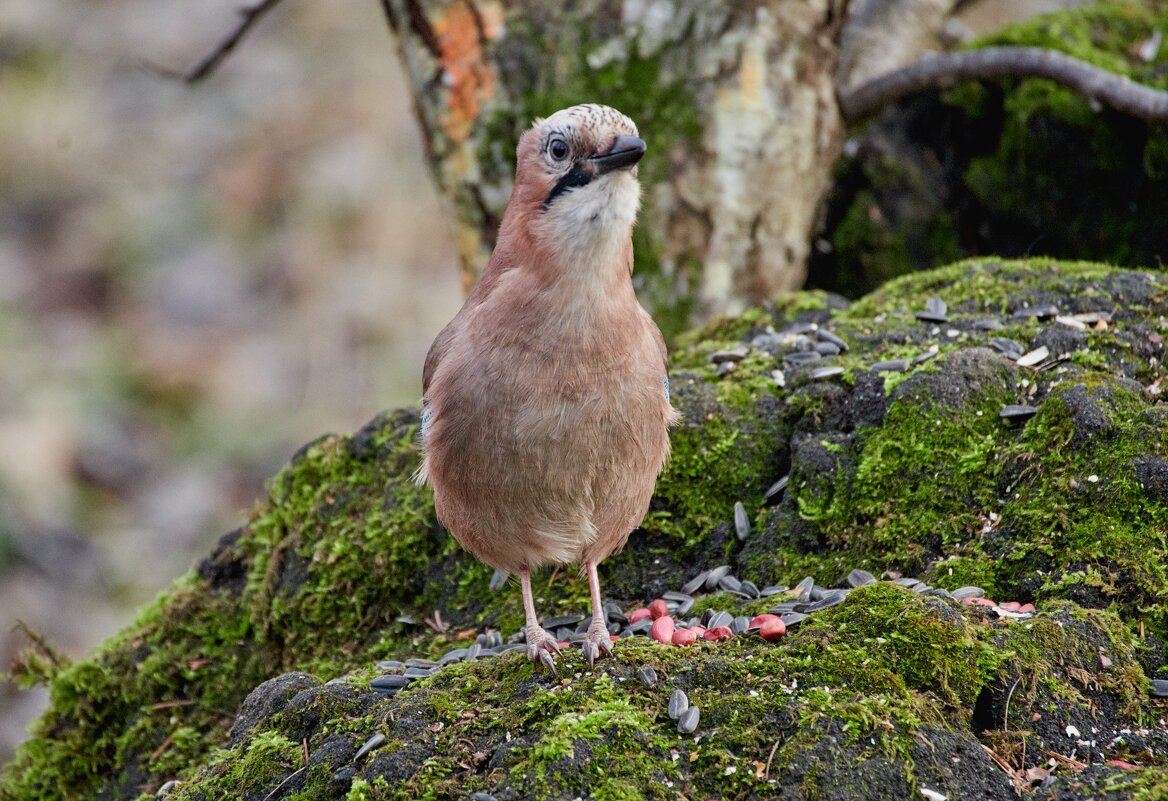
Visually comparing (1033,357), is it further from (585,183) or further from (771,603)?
(585,183)

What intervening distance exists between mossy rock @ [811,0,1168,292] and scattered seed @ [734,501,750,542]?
10.6ft

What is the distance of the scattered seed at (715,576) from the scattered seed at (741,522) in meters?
0.15

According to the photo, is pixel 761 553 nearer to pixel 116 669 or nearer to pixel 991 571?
pixel 991 571

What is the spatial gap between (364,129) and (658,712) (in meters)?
10.2

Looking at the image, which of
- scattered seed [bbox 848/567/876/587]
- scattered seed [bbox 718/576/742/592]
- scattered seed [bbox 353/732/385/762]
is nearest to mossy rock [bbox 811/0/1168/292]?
scattered seed [bbox 848/567/876/587]

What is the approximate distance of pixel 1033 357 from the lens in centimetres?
452

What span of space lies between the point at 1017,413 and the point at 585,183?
5.79ft

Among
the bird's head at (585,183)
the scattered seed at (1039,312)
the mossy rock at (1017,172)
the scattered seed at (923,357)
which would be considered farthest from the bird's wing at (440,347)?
the mossy rock at (1017,172)

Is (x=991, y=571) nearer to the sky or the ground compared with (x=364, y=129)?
nearer to the ground

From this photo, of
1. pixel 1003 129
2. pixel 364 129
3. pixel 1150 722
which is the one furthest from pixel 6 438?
pixel 1150 722

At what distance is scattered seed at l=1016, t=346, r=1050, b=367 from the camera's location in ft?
14.8

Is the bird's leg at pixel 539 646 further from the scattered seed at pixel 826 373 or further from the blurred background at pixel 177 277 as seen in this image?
the blurred background at pixel 177 277

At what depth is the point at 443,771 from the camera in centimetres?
318

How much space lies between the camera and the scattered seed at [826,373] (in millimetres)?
4734
